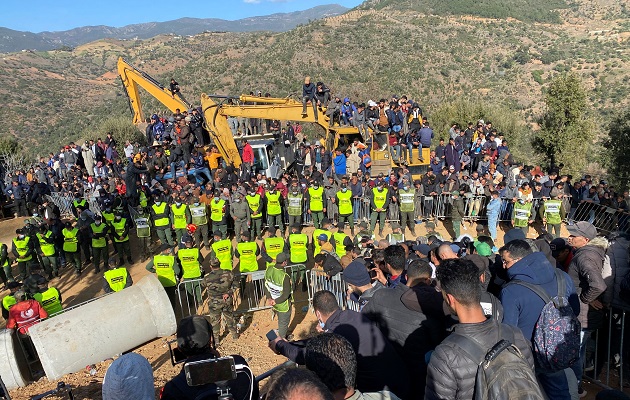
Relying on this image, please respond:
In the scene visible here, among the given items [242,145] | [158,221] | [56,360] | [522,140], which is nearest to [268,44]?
[522,140]

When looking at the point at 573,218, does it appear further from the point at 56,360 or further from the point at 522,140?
the point at 522,140

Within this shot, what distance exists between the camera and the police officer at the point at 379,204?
1351 cm

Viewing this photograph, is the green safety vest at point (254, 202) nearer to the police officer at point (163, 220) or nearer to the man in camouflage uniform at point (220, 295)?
the police officer at point (163, 220)

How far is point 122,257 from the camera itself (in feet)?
43.1

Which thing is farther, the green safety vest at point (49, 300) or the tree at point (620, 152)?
the tree at point (620, 152)

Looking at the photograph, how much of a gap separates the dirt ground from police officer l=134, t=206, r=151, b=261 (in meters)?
1.12

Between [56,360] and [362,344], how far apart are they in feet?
19.2

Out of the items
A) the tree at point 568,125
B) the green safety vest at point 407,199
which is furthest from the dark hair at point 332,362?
the tree at point 568,125

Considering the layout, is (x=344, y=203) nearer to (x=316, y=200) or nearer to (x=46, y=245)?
(x=316, y=200)

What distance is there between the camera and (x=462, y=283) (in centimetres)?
323

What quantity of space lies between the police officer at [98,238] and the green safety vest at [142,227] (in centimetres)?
89

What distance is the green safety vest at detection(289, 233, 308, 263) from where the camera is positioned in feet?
32.8

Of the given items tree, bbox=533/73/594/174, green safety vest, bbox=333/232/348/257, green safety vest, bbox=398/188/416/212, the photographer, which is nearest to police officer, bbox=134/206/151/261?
green safety vest, bbox=333/232/348/257

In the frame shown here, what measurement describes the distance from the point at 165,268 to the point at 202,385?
6.79m
